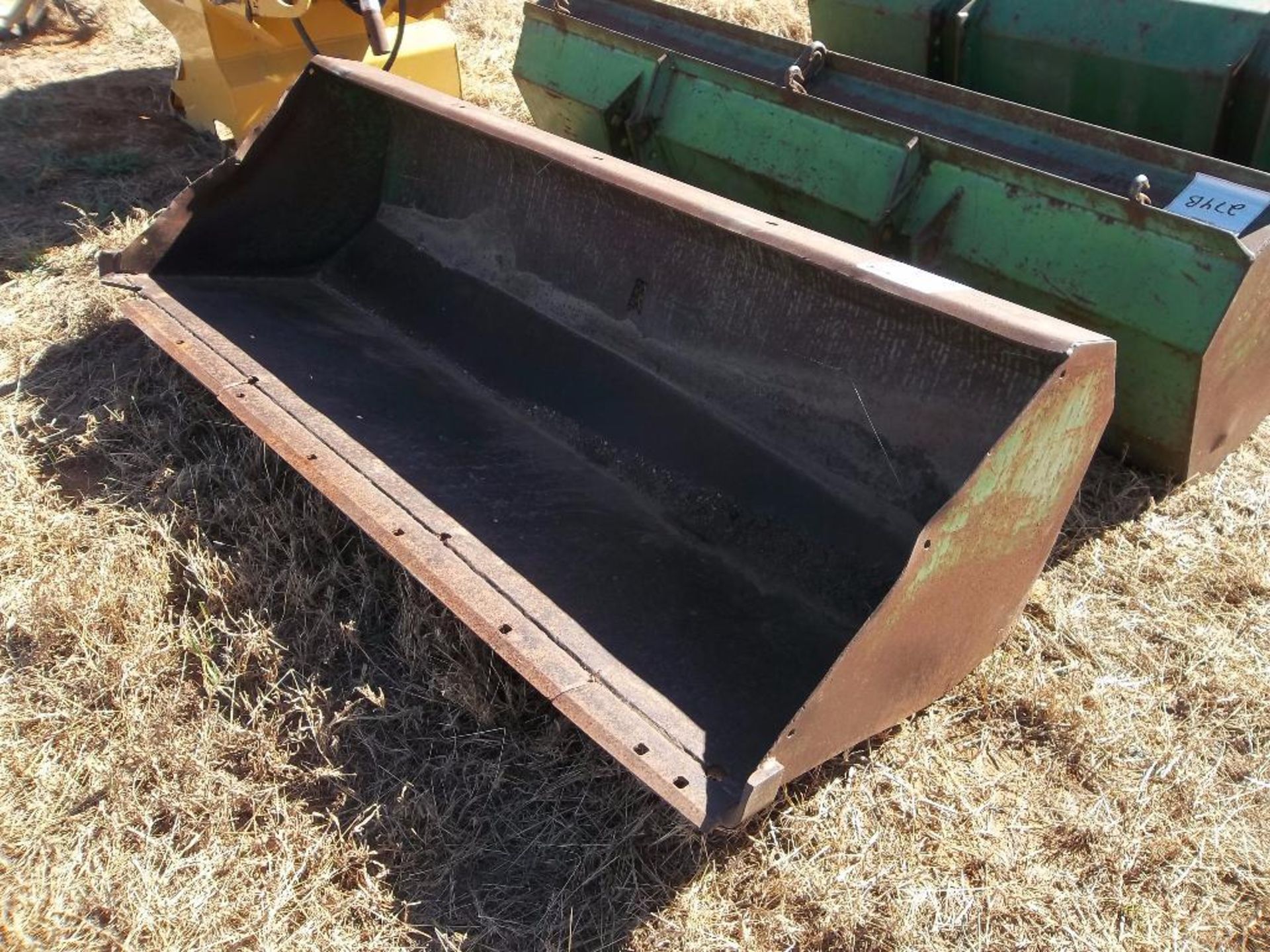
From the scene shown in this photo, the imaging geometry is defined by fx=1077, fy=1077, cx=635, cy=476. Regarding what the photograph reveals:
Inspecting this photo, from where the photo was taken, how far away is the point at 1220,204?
2578 millimetres

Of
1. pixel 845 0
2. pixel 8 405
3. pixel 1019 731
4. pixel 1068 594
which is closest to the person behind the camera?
pixel 1019 731

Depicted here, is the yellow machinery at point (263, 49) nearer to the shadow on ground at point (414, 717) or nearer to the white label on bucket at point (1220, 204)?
the shadow on ground at point (414, 717)

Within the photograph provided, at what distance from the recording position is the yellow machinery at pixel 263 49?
404 centimetres

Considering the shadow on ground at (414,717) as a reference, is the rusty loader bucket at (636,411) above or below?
above

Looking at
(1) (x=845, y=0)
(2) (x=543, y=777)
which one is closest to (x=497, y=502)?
(2) (x=543, y=777)

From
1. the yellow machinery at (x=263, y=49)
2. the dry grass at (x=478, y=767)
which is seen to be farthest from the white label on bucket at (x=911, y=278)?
the yellow machinery at (x=263, y=49)

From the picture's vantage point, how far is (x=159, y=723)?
2.28m

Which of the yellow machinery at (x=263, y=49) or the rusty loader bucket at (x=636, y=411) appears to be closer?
the rusty loader bucket at (x=636, y=411)

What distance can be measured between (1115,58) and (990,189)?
3.21 ft

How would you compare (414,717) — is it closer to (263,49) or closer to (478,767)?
(478,767)

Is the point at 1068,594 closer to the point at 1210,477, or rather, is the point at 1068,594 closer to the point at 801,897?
the point at 1210,477

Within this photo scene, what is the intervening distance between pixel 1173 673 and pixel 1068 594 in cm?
31

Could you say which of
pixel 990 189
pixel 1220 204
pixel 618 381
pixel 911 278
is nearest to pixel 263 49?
pixel 618 381

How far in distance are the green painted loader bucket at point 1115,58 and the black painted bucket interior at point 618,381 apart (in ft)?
5.41
